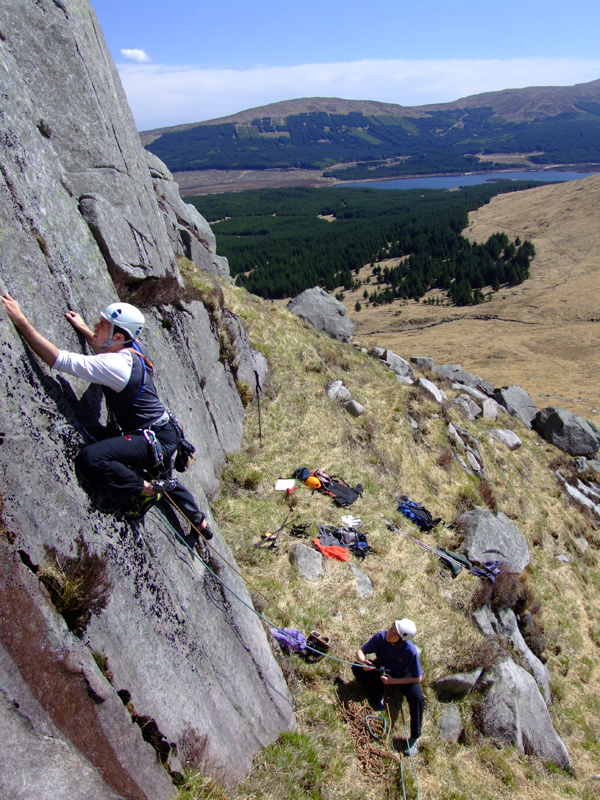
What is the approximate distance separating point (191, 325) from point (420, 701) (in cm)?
792

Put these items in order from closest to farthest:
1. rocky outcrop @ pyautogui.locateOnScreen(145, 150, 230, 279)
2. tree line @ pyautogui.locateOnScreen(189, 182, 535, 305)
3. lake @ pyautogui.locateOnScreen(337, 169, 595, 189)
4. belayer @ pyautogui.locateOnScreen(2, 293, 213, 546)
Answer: belayer @ pyautogui.locateOnScreen(2, 293, 213, 546), rocky outcrop @ pyautogui.locateOnScreen(145, 150, 230, 279), tree line @ pyautogui.locateOnScreen(189, 182, 535, 305), lake @ pyautogui.locateOnScreen(337, 169, 595, 189)

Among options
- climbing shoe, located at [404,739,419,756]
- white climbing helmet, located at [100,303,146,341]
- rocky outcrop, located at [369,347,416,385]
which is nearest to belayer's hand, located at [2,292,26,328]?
white climbing helmet, located at [100,303,146,341]

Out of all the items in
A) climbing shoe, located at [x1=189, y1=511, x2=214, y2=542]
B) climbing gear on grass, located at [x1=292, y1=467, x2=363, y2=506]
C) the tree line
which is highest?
climbing shoe, located at [x1=189, y1=511, x2=214, y2=542]

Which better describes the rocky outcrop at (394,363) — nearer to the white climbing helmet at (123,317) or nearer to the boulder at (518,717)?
the boulder at (518,717)

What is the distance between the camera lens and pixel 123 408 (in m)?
4.83

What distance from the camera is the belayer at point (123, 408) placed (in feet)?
14.0

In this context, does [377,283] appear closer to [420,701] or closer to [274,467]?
[274,467]

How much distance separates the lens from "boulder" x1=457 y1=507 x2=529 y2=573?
11305 mm

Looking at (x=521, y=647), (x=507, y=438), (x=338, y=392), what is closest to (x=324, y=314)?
(x=507, y=438)

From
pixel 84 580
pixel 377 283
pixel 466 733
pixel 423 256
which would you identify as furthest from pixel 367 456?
pixel 423 256

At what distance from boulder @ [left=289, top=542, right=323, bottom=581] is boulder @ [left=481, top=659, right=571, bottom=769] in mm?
3143

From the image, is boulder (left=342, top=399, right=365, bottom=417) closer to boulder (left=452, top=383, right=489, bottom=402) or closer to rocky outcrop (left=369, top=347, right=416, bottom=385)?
rocky outcrop (left=369, top=347, right=416, bottom=385)

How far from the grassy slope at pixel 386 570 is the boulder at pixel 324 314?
6.59 metres

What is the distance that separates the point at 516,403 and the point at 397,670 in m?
19.8
